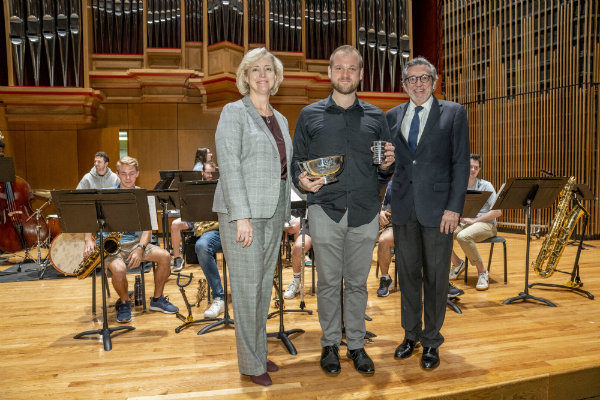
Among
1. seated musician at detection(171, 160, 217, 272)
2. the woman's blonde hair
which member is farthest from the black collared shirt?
seated musician at detection(171, 160, 217, 272)

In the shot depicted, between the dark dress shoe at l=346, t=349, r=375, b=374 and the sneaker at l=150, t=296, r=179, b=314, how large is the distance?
1.76 meters

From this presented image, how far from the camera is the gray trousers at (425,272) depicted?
248cm

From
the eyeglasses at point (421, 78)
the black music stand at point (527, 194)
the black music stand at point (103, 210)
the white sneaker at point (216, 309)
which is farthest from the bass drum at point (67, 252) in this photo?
the black music stand at point (527, 194)

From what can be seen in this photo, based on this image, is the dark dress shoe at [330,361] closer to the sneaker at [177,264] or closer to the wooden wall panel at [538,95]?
the sneaker at [177,264]

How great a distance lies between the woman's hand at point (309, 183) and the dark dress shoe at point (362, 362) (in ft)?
3.16

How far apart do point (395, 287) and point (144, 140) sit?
5.10 meters

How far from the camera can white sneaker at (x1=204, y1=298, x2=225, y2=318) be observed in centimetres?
341

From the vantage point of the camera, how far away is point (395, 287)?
167 inches

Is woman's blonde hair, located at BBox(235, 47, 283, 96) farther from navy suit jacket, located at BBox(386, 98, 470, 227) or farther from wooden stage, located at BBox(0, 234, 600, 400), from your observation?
wooden stage, located at BBox(0, 234, 600, 400)

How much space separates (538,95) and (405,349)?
7.17 meters

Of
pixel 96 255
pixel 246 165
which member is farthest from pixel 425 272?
pixel 96 255

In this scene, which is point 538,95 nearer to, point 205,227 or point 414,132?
point 414,132

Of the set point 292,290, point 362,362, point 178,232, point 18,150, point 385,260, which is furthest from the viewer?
point 18,150

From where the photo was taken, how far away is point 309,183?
7.09ft
